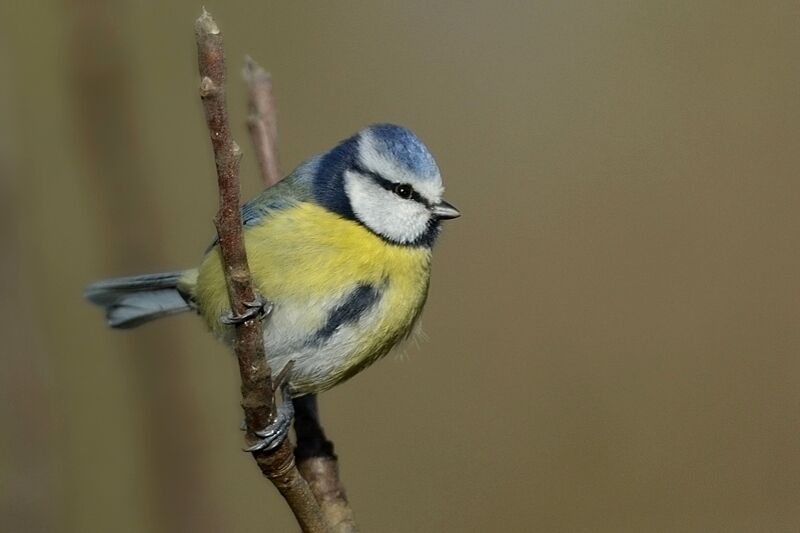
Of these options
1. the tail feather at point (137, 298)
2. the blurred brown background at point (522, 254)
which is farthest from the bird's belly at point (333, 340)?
the blurred brown background at point (522, 254)

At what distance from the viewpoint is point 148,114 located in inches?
132

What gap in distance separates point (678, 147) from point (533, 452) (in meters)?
1.18

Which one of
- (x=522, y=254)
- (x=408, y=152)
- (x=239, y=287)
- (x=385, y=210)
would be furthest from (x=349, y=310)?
(x=522, y=254)

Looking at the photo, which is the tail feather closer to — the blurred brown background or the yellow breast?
the yellow breast

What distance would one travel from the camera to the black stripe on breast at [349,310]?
172 cm

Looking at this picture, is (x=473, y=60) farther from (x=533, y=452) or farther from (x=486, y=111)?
(x=533, y=452)

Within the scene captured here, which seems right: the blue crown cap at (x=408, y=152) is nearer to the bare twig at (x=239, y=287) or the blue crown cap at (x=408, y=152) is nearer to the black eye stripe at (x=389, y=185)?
the black eye stripe at (x=389, y=185)

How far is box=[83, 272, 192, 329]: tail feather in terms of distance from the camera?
2.18 meters

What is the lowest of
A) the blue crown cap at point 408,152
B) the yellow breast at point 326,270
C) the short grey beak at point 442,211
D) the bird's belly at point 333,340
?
the bird's belly at point 333,340

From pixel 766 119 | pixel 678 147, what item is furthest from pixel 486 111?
pixel 766 119

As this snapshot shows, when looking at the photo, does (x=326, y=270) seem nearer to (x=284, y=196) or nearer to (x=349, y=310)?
(x=349, y=310)

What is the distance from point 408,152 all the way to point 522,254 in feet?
5.26

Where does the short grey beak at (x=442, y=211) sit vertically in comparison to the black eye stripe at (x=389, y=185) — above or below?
below

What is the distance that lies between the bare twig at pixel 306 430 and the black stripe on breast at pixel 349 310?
0.83ft
